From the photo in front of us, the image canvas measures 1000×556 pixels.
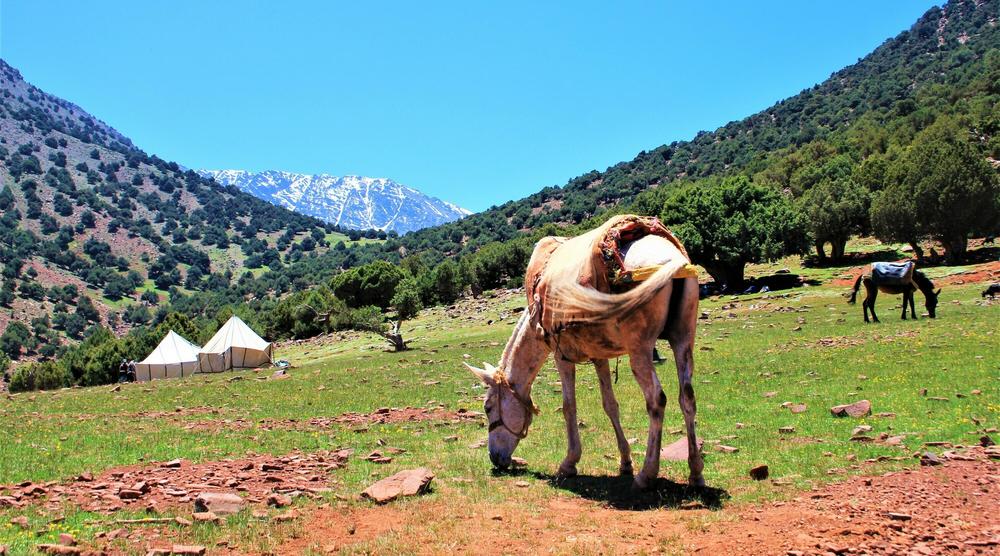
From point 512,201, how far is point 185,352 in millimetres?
145024

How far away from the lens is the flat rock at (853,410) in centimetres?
1137

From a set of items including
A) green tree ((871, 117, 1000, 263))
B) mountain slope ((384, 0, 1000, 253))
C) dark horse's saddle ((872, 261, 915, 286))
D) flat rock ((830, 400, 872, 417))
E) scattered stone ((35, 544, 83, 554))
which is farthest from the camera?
mountain slope ((384, 0, 1000, 253))

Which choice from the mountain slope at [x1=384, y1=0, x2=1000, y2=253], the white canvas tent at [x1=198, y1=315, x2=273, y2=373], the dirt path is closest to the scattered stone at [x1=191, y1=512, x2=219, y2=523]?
the dirt path

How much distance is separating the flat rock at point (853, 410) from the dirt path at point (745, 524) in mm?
3867

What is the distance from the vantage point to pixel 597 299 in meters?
7.69

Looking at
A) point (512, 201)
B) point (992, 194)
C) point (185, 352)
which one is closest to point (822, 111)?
point (512, 201)

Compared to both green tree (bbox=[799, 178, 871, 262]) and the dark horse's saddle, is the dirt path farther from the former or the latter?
green tree (bbox=[799, 178, 871, 262])

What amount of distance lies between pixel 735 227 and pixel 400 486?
4994cm

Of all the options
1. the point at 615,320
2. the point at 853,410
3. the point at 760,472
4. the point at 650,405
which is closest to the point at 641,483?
the point at 650,405

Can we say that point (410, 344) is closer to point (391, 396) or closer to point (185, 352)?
point (185, 352)

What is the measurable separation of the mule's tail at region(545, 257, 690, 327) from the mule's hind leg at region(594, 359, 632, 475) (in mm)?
1216

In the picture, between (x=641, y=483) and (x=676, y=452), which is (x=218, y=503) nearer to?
(x=641, y=483)

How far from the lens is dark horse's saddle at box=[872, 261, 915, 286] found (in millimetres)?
27000

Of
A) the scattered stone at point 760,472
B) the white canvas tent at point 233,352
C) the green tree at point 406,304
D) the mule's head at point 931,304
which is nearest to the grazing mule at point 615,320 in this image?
the scattered stone at point 760,472
